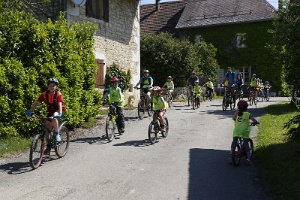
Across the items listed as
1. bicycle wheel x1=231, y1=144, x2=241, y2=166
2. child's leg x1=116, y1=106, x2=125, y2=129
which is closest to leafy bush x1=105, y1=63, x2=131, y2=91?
child's leg x1=116, y1=106, x2=125, y2=129

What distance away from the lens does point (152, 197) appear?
18.4 ft

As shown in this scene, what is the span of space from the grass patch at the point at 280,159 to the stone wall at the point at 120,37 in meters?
8.68

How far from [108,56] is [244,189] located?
42.4ft

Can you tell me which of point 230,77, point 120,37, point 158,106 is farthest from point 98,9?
point 158,106

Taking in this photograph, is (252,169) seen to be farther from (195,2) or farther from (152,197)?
(195,2)

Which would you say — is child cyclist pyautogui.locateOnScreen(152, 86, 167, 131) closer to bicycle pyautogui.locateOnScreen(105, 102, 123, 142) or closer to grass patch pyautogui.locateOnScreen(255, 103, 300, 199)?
bicycle pyautogui.locateOnScreen(105, 102, 123, 142)

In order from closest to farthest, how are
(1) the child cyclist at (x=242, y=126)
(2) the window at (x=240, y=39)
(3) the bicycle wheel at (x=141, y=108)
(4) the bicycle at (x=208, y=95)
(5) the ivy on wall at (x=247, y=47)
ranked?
(1) the child cyclist at (x=242, y=126) < (3) the bicycle wheel at (x=141, y=108) < (4) the bicycle at (x=208, y=95) < (5) the ivy on wall at (x=247, y=47) < (2) the window at (x=240, y=39)

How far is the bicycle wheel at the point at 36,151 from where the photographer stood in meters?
7.09

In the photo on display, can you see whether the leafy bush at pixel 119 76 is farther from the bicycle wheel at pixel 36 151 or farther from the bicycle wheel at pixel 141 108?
the bicycle wheel at pixel 36 151

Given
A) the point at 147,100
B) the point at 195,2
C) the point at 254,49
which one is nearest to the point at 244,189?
the point at 147,100

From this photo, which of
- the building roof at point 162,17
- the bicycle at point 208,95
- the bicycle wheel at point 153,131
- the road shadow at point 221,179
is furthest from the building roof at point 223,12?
the road shadow at point 221,179

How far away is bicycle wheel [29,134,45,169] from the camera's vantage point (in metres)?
7.09

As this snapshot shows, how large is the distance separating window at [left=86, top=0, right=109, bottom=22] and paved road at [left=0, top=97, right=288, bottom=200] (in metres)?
7.90

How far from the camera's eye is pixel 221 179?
21.7ft
